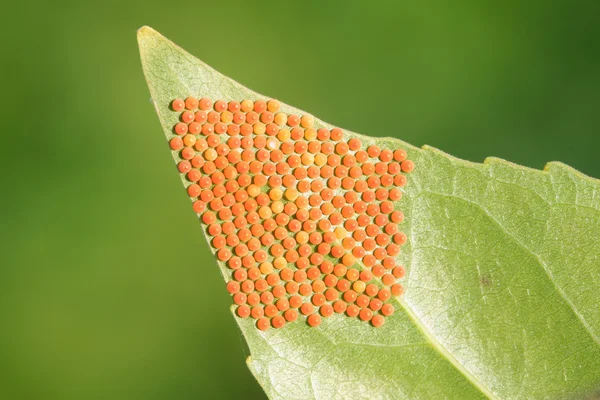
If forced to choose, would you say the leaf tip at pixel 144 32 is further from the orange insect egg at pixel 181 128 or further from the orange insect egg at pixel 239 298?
the orange insect egg at pixel 239 298

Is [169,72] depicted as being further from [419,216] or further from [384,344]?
[384,344]

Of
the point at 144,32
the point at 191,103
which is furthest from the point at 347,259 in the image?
the point at 144,32

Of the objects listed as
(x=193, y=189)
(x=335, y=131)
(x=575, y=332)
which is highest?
(x=335, y=131)

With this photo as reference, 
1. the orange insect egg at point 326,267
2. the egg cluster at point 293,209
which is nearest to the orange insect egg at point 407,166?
the egg cluster at point 293,209

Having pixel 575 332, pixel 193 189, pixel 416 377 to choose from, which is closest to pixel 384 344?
pixel 416 377

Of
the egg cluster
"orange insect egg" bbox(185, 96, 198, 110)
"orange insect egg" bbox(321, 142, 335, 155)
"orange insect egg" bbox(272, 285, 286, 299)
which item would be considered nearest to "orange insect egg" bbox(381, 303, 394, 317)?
the egg cluster

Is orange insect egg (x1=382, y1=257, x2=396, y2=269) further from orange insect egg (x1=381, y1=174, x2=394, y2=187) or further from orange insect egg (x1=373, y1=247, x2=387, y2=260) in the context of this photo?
orange insect egg (x1=381, y1=174, x2=394, y2=187)
